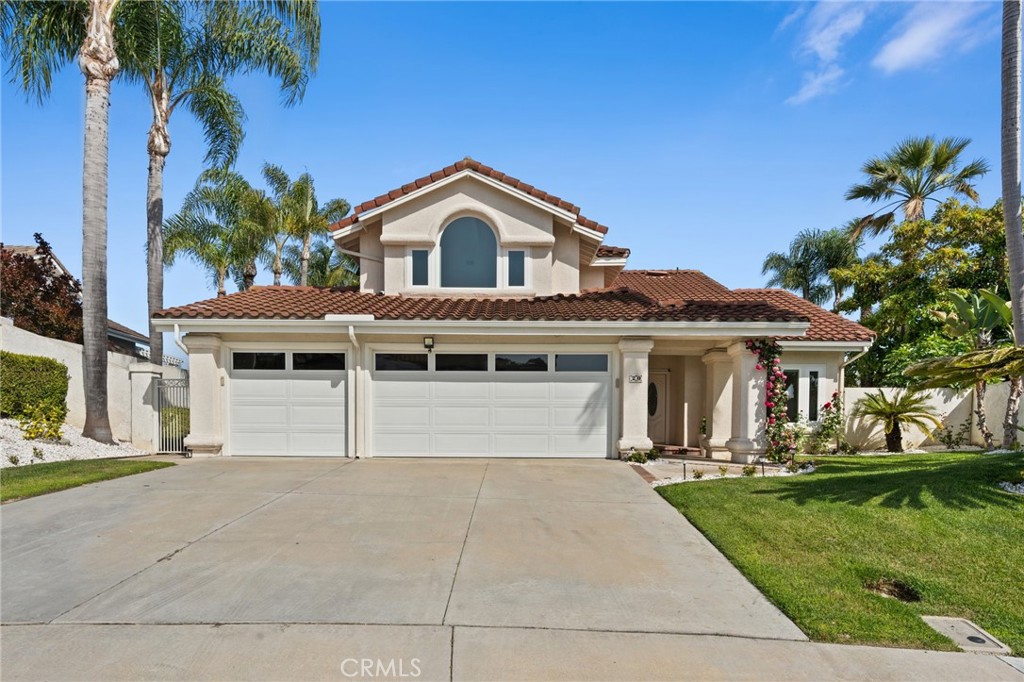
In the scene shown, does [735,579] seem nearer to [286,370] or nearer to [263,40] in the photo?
[286,370]

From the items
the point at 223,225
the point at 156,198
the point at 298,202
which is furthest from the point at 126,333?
the point at 156,198

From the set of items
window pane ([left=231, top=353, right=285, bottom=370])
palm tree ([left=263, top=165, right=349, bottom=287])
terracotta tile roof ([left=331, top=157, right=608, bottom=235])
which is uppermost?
palm tree ([left=263, top=165, right=349, bottom=287])

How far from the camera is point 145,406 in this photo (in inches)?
469

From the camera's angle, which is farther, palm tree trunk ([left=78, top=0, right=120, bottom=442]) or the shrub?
palm tree trunk ([left=78, top=0, right=120, bottom=442])

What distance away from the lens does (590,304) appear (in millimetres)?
12000

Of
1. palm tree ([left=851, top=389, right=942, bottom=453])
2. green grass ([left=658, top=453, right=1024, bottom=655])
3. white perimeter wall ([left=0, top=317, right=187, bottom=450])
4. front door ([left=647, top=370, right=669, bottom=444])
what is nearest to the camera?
green grass ([left=658, top=453, right=1024, bottom=655])

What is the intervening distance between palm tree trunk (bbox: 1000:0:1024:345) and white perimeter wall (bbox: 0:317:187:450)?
1579cm

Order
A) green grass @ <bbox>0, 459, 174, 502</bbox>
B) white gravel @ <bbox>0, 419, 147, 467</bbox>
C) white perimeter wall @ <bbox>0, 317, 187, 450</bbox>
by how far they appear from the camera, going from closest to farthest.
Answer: green grass @ <bbox>0, 459, 174, 502</bbox>, white gravel @ <bbox>0, 419, 147, 467</bbox>, white perimeter wall @ <bbox>0, 317, 187, 450</bbox>

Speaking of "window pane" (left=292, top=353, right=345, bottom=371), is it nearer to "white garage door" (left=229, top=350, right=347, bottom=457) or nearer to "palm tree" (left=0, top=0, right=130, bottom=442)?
"white garage door" (left=229, top=350, right=347, bottom=457)

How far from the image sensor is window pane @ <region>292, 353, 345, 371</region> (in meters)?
11.2

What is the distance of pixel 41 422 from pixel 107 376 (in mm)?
1619

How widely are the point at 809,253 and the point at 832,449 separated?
808 inches

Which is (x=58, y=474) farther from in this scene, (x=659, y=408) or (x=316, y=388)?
(x=659, y=408)

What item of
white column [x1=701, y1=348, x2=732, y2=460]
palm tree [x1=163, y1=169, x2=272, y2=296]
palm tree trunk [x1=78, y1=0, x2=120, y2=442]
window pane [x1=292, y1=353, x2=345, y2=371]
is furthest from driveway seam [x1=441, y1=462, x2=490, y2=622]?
palm tree [x1=163, y1=169, x2=272, y2=296]
